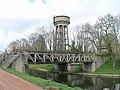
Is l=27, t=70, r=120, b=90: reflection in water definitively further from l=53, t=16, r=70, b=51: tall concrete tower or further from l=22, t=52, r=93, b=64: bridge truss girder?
l=53, t=16, r=70, b=51: tall concrete tower

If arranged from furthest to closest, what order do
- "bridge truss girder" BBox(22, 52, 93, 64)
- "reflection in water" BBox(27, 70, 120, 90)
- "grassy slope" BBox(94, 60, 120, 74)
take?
"grassy slope" BBox(94, 60, 120, 74) < "bridge truss girder" BBox(22, 52, 93, 64) < "reflection in water" BBox(27, 70, 120, 90)

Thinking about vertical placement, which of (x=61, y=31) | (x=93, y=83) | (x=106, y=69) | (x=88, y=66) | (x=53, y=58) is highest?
(x=61, y=31)

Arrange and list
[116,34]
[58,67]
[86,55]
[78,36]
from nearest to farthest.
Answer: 1. [116,34]
2. [86,55]
3. [58,67]
4. [78,36]

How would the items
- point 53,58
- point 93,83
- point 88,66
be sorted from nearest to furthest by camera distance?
point 93,83, point 53,58, point 88,66

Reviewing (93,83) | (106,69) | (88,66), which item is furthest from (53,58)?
(93,83)

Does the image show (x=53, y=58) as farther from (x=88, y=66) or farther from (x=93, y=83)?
(x=93, y=83)

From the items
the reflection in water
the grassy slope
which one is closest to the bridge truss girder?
the grassy slope

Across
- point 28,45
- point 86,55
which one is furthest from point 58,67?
point 28,45

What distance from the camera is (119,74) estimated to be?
52469mm

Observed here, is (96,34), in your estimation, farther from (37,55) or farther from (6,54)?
(6,54)

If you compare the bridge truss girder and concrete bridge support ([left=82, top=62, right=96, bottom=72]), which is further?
concrete bridge support ([left=82, top=62, right=96, bottom=72])

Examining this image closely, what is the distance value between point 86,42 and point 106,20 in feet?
55.8

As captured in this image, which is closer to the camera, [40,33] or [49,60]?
[49,60]

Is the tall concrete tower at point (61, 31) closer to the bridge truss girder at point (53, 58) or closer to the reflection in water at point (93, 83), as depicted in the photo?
the bridge truss girder at point (53, 58)
